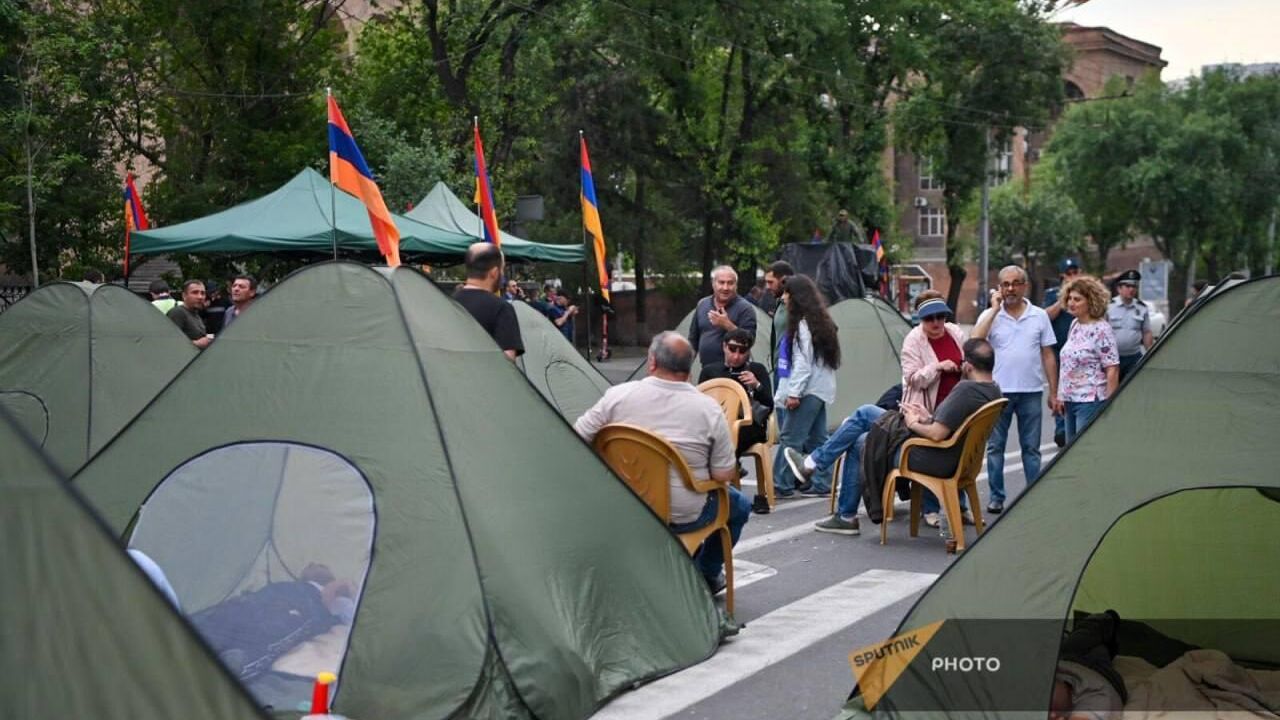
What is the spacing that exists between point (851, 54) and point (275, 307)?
30336 mm

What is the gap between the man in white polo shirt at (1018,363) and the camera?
33.8 ft

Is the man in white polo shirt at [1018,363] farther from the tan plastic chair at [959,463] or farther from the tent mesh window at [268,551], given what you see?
the tent mesh window at [268,551]

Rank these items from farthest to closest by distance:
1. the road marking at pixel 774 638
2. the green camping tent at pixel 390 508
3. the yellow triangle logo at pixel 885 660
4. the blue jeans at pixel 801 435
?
1. the blue jeans at pixel 801 435
2. the road marking at pixel 774 638
3. the green camping tent at pixel 390 508
4. the yellow triangle logo at pixel 885 660

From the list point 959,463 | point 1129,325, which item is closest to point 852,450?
point 959,463

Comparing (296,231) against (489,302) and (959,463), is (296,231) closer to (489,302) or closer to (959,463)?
(489,302)

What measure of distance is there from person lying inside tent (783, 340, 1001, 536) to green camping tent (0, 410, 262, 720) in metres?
6.72

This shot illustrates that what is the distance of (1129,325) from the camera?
508 inches

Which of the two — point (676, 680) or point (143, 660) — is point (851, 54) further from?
point (143, 660)

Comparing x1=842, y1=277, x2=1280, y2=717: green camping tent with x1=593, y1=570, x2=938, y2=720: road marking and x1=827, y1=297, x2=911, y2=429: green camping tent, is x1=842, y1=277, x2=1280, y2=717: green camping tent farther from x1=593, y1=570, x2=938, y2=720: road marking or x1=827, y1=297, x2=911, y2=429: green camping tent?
x1=827, y1=297, x2=911, y2=429: green camping tent

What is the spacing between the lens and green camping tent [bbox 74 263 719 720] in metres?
5.42

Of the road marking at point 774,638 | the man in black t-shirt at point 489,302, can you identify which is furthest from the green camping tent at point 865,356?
the man in black t-shirt at point 489,302

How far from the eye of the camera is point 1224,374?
509 cm

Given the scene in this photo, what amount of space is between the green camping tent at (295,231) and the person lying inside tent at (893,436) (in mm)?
8386

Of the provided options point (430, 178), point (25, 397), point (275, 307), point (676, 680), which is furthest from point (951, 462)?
point (430, 178)
